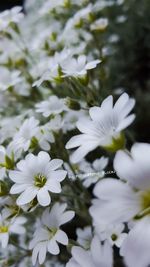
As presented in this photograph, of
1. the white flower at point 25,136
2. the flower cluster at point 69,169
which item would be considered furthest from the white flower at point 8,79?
the white flower at point 25,136

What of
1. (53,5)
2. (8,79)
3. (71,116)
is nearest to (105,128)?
(71,116)

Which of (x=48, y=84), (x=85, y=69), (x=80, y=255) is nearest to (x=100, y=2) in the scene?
(x=48, y=84)

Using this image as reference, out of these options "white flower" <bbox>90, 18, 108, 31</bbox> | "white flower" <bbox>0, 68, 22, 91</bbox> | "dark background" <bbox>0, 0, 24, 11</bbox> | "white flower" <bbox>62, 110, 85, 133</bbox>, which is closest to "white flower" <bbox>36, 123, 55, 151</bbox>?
"white flower" <bbox>62, 110, 85, 133</bbox>

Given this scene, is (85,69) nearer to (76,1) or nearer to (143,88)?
(76,1)

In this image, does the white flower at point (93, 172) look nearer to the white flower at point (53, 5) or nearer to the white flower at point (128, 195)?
the white flower at point (128, 195)

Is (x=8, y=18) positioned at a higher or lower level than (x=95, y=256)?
higher

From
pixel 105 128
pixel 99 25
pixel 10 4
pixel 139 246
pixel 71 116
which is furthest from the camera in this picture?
pixel 10 4

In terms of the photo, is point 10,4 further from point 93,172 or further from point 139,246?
point 139,246
